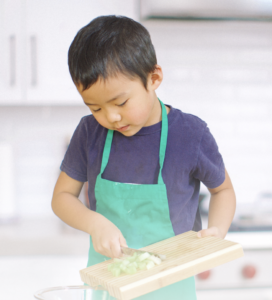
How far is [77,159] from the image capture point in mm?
873

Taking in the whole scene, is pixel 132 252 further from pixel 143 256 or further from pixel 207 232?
pixel 207 232

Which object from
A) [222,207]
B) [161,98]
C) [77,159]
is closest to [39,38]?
[161,98]

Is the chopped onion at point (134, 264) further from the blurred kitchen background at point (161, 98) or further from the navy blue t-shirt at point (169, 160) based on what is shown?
the blurred kitchen background at point (161, 98)

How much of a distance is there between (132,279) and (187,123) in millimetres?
405

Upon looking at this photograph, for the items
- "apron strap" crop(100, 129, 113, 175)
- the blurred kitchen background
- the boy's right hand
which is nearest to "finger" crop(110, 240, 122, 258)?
the boy's right hand

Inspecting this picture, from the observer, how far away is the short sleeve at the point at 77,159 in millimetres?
872

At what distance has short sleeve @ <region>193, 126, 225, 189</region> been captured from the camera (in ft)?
2.70

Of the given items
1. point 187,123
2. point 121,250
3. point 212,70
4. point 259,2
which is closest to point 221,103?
point 212,70

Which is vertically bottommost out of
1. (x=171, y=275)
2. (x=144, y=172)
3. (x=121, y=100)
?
(x=171, y=275)

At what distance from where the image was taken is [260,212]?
71.2 inches

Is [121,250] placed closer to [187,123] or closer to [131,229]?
[131,229]

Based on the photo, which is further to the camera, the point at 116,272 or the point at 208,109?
the point at 208,109

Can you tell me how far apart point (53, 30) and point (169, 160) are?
3.24 ft

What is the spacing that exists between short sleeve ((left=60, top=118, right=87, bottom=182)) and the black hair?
216mm
